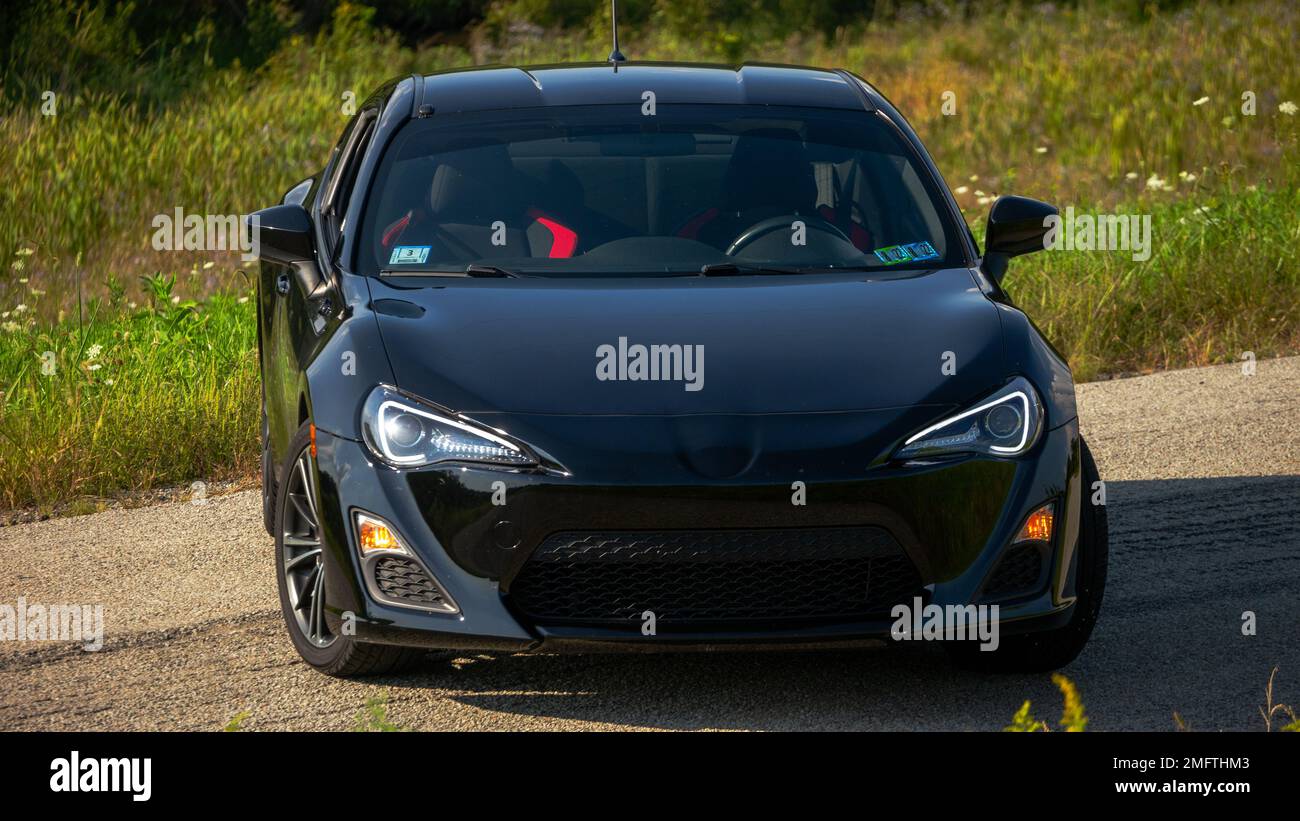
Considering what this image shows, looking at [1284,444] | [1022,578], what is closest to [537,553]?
[1022,578]

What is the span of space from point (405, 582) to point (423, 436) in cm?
35

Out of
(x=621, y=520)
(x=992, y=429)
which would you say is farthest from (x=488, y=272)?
(x=992, y=429)

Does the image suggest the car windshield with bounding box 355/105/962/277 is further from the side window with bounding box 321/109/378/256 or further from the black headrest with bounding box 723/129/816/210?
the side window with bounding box 321/109/378/256

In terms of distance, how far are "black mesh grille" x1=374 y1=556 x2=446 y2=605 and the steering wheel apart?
1.58 metres

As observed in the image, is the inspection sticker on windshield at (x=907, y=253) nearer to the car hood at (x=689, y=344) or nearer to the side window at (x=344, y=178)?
the car hood at (x=689, y=344)

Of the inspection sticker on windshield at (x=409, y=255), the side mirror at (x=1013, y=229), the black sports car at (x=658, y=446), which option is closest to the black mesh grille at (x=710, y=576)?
the black sports car at (x=658, y=446)

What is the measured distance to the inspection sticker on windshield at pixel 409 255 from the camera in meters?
5.21

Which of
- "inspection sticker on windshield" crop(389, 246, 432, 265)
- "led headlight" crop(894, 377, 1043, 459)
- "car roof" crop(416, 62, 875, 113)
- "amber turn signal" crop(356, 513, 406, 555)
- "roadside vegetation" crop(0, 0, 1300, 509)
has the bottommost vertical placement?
"roadside vegetation" crop(0, 0, 1300, 509)

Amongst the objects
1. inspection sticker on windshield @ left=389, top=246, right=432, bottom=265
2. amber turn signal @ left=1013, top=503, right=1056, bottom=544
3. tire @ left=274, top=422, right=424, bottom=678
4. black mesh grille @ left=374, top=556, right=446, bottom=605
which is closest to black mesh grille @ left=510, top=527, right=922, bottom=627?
black mesh grille @ left=374, top=556, right=446, bottom=605

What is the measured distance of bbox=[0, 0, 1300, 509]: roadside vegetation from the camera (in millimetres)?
7906

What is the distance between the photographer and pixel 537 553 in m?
4.20

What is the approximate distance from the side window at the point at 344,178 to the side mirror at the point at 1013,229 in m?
1.96
